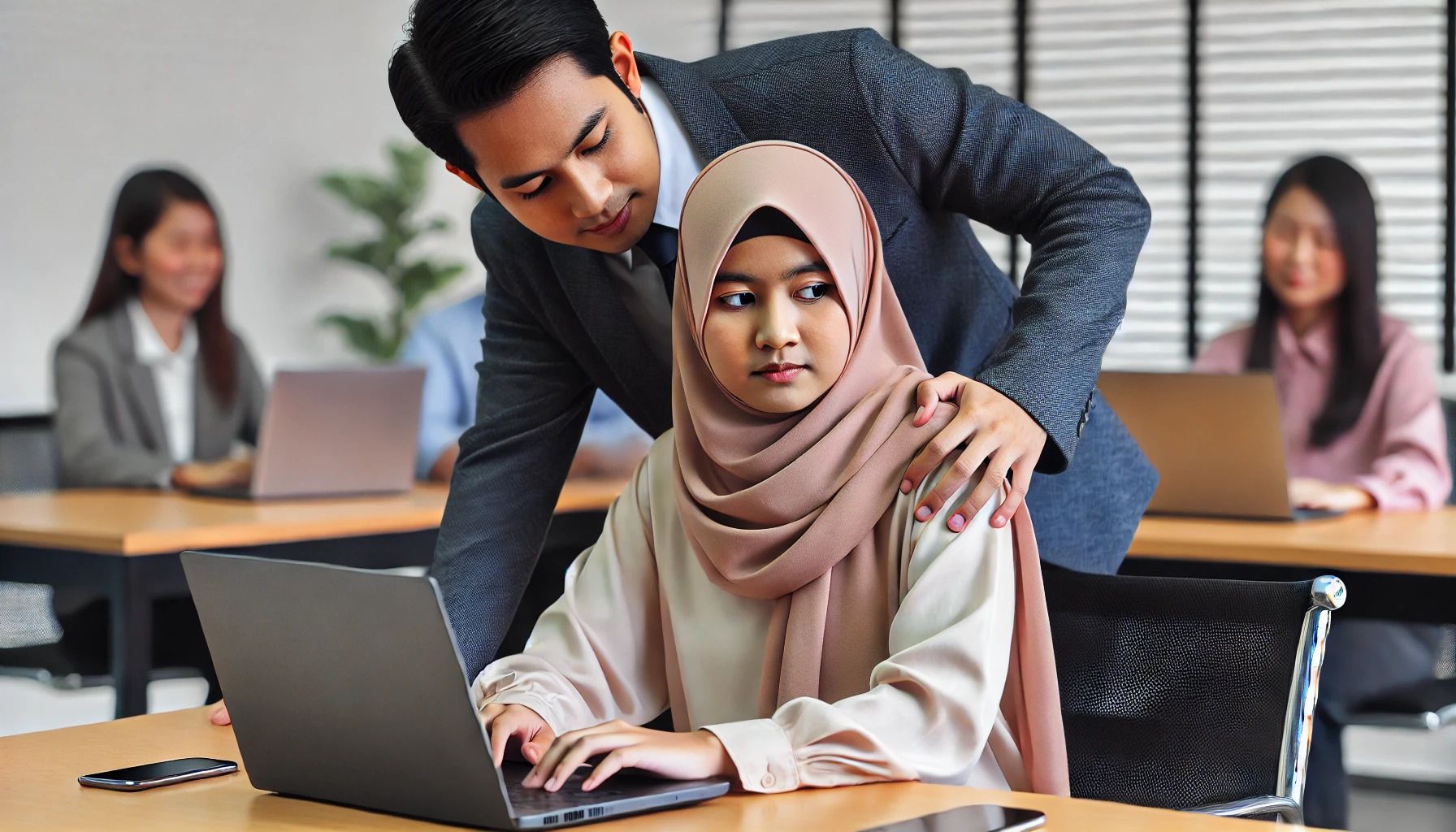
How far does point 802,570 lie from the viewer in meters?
1.40

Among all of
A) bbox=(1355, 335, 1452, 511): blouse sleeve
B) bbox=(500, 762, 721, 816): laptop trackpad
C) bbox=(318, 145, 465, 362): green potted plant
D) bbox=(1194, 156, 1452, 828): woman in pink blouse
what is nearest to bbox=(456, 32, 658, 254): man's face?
bbox=(500, 762, 721, 816): laptop trackpad

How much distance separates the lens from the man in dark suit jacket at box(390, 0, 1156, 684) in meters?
1.50

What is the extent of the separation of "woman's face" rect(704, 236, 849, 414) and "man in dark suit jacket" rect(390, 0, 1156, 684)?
0.11 metres

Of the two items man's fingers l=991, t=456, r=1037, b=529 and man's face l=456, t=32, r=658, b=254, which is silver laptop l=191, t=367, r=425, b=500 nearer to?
man's face l=456, t=32, r=658, b=254

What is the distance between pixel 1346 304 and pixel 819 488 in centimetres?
256

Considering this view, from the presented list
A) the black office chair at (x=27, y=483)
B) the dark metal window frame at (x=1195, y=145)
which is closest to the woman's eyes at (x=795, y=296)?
the black office chair at (x=27, y=483)

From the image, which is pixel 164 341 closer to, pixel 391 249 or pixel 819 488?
pixel 391 249

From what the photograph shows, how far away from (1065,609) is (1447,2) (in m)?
4.19

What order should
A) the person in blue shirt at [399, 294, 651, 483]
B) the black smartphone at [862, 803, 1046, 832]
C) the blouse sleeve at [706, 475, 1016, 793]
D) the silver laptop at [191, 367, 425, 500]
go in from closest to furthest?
the black smartphone at [862, 803, 1046, 832] → the blouse sleeve at [706, 475, 1016, 793] → the silver laptop at [191, 367, 425, 500] → the person in blue shirt at [399, 294, 651, 483]

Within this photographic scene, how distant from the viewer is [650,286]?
71.4 inches

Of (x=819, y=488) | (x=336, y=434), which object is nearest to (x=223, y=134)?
(x=336, y=434)

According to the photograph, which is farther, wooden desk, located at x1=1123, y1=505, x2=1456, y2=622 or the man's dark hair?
wooden desk, located at x1=1123, y1=505, x2=1456, y2=622

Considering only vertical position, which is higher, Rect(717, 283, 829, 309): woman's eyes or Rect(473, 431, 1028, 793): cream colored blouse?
Rect(717, 283, 829, 309): woman's eyes

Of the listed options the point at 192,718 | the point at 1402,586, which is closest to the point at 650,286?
the point at 192,718
